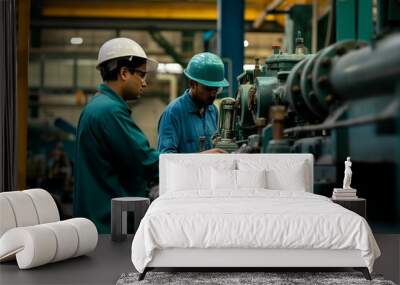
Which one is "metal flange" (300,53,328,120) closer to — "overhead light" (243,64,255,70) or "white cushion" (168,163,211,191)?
"white cushion" (168,163,211,191)

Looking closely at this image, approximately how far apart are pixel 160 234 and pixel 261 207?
1.84 feet

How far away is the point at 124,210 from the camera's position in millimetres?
3998

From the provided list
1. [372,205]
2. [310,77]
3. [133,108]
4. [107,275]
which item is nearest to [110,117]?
[133,108]

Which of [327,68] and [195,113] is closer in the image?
[327,68]

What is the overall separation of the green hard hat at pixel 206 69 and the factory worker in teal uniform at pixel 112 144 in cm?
30

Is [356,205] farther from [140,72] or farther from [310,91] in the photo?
[310,91]

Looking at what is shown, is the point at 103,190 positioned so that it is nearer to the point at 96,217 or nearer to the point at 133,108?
the point at 96,217

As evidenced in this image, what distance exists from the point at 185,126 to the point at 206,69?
1.91 feet

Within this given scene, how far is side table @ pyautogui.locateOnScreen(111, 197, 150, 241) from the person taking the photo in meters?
3.99

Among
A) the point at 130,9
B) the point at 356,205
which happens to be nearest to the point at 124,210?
the point at 356,205

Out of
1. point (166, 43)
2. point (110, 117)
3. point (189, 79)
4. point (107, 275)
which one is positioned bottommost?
point (107, 275)

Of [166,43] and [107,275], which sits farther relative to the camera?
[166,43]

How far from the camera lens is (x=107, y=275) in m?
3.30

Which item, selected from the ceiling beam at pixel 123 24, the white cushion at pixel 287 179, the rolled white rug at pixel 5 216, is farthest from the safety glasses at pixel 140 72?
the rolled white rug at pixel 5 216
